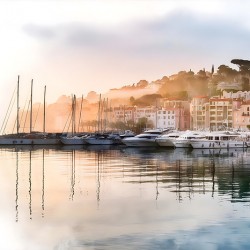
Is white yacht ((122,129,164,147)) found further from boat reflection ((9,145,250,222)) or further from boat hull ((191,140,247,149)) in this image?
boat reflection ((9,145,250,222))

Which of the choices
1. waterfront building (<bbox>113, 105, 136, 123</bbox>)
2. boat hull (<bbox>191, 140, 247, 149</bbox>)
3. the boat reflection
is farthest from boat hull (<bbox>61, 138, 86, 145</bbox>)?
waterfront building (<bbox>113, 105, 136, 123</bbox>)

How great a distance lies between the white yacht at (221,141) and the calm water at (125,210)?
94.3 feet

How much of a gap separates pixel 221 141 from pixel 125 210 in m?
45.4

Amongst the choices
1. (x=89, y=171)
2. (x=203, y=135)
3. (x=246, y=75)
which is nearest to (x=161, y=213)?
(x=89, y=171)

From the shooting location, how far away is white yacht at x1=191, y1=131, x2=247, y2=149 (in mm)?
65000

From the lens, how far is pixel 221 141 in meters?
66.0

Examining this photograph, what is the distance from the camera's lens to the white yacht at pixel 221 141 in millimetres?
65000

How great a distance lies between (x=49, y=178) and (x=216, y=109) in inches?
3911

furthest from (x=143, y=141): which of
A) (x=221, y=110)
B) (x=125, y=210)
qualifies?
(x=221, y=110)

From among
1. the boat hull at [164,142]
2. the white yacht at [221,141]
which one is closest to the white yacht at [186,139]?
the white yacht at [221,141]

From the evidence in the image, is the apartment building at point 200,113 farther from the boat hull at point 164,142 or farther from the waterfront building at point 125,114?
the boat hull at point 164,142

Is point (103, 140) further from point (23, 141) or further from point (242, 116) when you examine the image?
point (242, 116)

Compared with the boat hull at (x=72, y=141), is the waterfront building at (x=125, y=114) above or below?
above

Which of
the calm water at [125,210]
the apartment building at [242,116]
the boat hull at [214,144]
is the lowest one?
the calm water at [125,210]
